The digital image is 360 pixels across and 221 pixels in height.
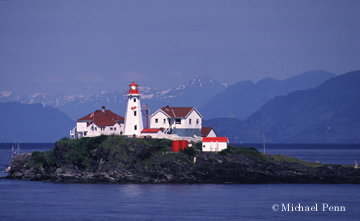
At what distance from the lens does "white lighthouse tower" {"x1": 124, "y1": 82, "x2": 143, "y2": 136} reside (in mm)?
88188

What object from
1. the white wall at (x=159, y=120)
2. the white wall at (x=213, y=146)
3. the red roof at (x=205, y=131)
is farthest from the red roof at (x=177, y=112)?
the white wall at (x=213, y=146)

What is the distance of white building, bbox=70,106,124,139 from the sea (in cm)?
1373

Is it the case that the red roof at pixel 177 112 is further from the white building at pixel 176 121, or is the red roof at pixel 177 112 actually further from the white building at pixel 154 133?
the white building at pixel 154 133

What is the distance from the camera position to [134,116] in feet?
291

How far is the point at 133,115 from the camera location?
3489 inches

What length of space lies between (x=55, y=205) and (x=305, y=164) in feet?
144

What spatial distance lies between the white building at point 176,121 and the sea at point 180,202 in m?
17.4

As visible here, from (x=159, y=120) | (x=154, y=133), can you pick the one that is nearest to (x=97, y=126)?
(x=154, y=133)

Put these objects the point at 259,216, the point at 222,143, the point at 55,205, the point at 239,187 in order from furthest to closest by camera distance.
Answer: the point at 222,143 < the point at 239,187 < the point at 55,205 < the point at 259,216

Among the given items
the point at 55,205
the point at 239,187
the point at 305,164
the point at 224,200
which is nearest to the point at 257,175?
the point at 239,187

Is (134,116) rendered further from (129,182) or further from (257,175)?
(257,175)

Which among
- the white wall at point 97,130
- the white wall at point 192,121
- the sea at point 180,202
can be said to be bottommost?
the sea at point 180,202

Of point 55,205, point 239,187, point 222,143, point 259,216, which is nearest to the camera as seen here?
point 259,216

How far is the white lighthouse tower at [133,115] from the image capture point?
88188mm
